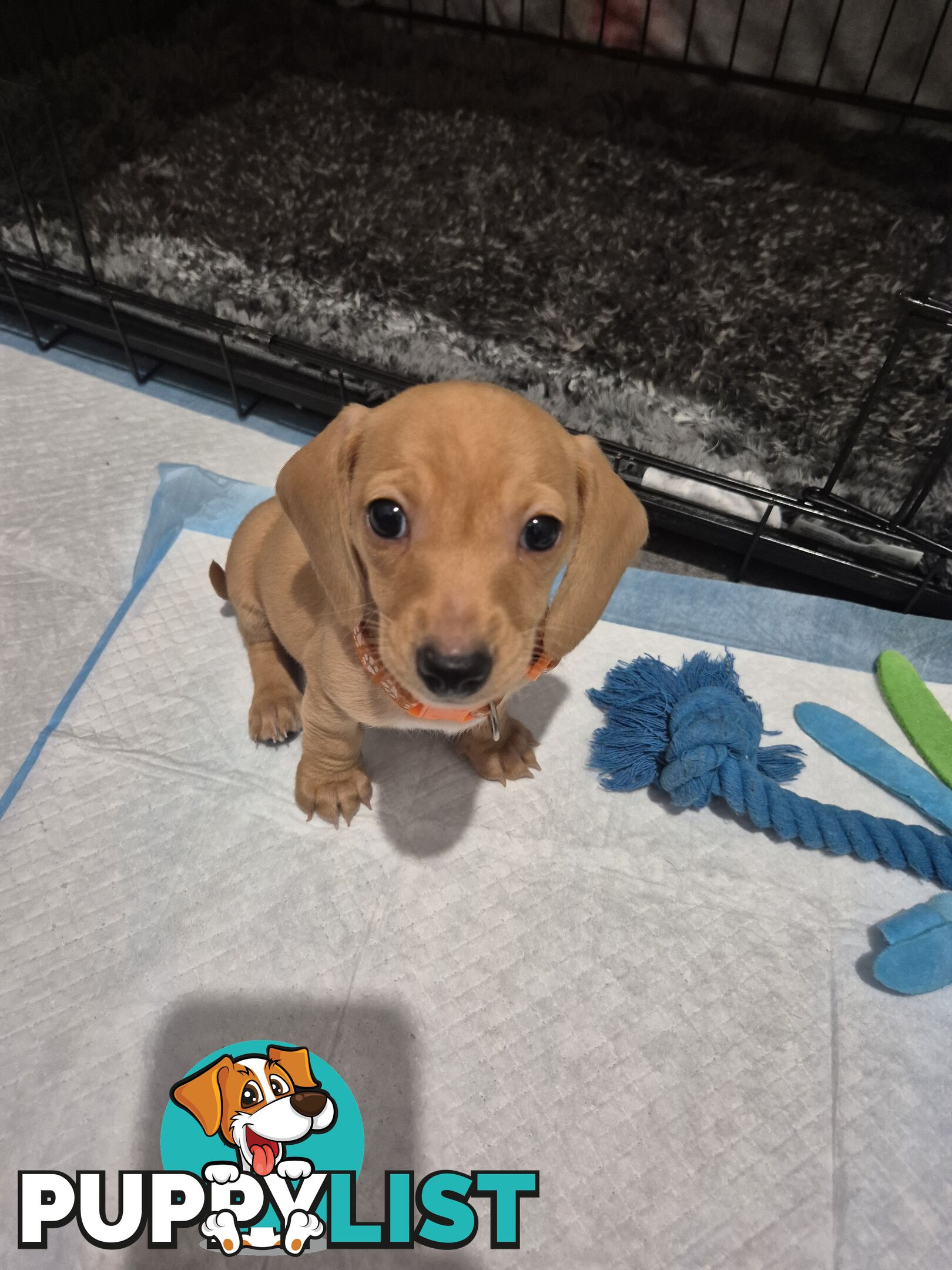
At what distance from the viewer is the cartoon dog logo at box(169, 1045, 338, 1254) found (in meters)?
1.25

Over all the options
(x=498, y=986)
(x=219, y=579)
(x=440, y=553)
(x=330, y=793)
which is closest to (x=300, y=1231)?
(x=498, y=986)

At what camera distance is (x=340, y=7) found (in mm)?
3703

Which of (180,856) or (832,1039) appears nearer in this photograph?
(832,1039)

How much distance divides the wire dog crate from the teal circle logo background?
1.55 meters

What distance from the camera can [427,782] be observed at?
1.72m

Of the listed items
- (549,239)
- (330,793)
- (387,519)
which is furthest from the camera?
(549,239)

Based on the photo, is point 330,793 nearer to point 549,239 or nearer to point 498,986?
point 498,986

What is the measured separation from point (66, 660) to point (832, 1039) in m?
1.79

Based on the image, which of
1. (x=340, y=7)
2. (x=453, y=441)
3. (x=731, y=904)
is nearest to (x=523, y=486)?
(x=453, y=441)

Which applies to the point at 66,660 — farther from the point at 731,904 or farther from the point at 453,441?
the point at 731,904

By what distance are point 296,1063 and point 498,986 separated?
0.37 metres

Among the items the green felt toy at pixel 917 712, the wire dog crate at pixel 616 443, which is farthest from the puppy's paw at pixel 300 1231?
the wire dog crate at pixel 616 443

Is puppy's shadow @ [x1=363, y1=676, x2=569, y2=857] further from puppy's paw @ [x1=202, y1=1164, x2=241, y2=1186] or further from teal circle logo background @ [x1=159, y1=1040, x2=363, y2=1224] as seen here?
puppy's paw @ [x1=202, y1=1164, x2=241, y2=1186]

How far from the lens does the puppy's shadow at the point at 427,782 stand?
5.40 feet
